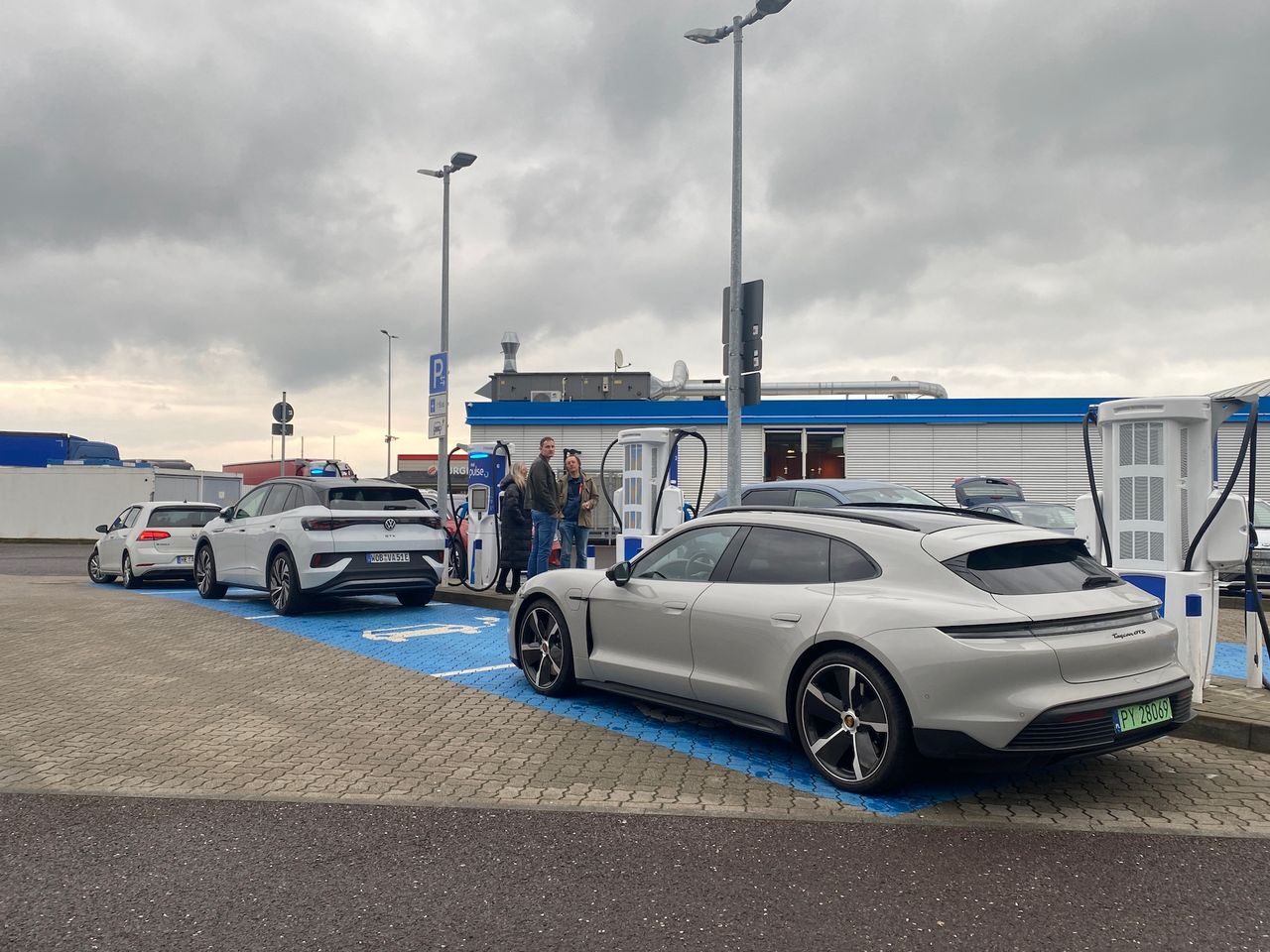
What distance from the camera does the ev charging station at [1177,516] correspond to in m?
6.39

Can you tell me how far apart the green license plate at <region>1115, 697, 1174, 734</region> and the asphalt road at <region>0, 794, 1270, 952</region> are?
51cm

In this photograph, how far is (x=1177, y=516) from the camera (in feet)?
21.5

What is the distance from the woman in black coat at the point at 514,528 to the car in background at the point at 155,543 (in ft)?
18.9

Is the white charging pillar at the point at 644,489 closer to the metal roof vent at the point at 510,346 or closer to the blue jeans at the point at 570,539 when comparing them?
the blue jeans at the point at 570,539

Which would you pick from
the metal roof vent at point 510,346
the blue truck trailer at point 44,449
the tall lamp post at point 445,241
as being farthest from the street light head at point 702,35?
the blue truck trailer at point 44,449

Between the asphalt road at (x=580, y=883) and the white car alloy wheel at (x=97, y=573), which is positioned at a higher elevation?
the asphalt road at (x=580, y=883)

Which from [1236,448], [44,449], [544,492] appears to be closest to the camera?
[544,492]

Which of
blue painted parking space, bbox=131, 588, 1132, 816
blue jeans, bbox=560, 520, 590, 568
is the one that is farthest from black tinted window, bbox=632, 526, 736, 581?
blue jeans, bbox=560, 520, 590, 568

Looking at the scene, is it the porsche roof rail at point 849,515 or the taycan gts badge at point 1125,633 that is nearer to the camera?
the taycan gts badge at point 1125,633

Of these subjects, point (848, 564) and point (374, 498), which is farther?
point (374, 498)

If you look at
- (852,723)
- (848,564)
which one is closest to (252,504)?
(848,564)

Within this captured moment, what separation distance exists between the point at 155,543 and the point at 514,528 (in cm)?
680

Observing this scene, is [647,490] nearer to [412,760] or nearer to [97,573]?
[412,760]

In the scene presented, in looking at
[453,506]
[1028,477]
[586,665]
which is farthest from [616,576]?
[1028,477]
